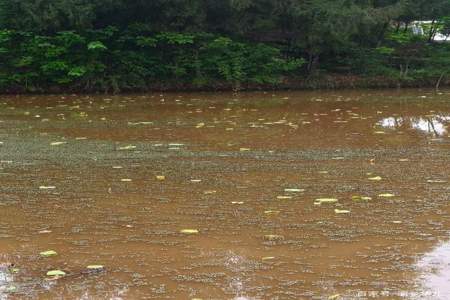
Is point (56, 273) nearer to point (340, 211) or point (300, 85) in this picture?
point (340, 211)

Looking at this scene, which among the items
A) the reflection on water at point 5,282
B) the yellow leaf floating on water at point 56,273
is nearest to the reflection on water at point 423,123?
the yellow leaf floating on water at point 56,273

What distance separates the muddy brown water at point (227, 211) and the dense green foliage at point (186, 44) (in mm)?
8310

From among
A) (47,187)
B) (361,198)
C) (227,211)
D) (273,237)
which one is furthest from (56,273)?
(361,198)

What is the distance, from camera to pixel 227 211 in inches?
200

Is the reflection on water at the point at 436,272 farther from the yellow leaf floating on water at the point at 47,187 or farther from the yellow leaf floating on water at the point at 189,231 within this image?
the yellow leaf floating on water at the point at 47,187

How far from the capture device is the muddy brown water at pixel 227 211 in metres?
3.61

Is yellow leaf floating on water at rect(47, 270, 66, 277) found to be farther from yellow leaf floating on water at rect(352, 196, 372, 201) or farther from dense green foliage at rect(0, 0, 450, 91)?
dense green foliage at rect(0, 0, 450, 91)

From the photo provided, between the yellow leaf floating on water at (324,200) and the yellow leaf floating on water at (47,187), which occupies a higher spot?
the yellow leaf floating on water at (324,200)

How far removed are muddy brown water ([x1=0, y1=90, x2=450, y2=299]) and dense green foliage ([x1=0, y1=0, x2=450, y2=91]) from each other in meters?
8.31

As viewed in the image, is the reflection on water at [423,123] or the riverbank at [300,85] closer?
the reflection on water at [423,123]

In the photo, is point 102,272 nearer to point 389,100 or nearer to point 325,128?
point 325,128

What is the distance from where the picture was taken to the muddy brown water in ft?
11.9

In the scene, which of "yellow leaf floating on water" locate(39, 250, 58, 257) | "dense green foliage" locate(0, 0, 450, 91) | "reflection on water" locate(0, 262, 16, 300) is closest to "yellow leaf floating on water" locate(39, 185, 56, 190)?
"yellow leaf floating on water" locate(39, 250, 58, 257)

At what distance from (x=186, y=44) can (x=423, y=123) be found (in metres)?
10.8
